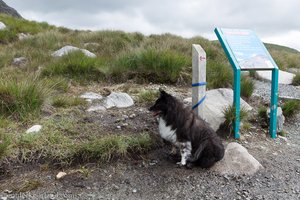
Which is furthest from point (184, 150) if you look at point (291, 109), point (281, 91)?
point (281, 91)

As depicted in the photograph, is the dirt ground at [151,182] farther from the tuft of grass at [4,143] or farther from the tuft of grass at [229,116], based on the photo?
the tuft of grass at [229,116]

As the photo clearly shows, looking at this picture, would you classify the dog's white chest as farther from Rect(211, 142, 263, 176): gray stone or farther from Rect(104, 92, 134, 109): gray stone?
Rect(104, 92, 134, 109): gray stone

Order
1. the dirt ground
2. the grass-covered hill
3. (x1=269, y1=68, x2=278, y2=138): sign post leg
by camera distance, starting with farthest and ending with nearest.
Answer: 1. (x1=269, y1=68, x2=278, y2=138): sign post leg
2. the grass-covered hill
3. the dirt ground

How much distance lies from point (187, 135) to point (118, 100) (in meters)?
2.43

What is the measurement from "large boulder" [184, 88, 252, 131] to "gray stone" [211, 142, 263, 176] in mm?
1034

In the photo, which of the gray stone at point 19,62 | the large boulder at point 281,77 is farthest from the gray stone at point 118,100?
the large boulder at point 281,77

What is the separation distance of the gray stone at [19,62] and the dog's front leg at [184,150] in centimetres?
699

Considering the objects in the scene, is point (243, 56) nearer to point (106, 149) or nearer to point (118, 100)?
point (118, 100)

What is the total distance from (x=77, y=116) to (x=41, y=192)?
203 cm

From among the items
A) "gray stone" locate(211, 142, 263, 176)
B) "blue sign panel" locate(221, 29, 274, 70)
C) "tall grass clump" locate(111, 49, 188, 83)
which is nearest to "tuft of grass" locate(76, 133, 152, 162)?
"gray stone" locate(211, 142, 263, 176)

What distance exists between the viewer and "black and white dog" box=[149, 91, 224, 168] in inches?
170

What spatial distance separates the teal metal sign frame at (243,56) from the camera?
532 centimetres

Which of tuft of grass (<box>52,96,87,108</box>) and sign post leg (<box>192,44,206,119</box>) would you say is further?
tuft of grass (<box>52,96,87,108</box>)

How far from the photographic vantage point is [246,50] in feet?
18.3
